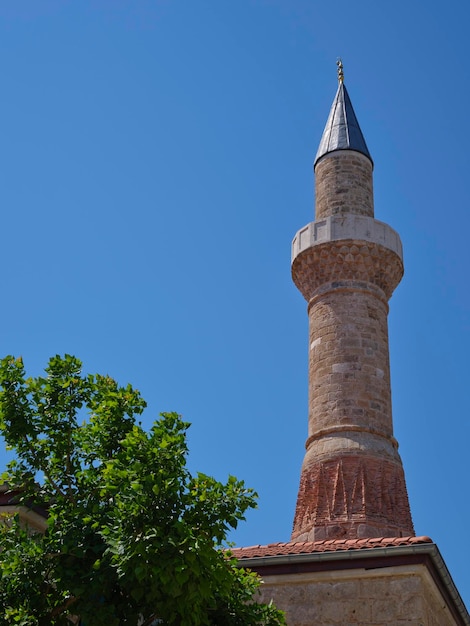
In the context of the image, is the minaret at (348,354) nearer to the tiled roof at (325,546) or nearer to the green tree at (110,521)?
the tiled roof at (325,546)

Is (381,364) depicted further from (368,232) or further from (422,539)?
(422,539)

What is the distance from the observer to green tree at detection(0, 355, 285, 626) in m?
7.32

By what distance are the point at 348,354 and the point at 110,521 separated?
29.5 feet

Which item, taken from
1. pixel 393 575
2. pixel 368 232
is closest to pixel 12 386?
pixel 393 575

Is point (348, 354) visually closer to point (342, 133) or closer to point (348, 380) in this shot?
point (348, 380)

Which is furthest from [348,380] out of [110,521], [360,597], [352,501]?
[110,521]

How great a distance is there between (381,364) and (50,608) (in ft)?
31.2

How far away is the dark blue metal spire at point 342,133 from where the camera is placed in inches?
736

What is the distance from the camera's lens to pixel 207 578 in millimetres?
7387

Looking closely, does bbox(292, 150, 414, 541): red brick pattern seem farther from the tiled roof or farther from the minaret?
the tiled roof

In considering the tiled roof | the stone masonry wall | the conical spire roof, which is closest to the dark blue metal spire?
the conical spire roof

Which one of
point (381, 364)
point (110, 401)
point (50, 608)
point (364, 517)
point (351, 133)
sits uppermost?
point (351, 133)

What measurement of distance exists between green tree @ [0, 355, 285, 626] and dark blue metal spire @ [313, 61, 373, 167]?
10.9m

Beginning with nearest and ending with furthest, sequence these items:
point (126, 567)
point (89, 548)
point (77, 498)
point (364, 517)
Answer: point (126, 567) → point (89, 548) → point (77, 498) → point (364, 517)
